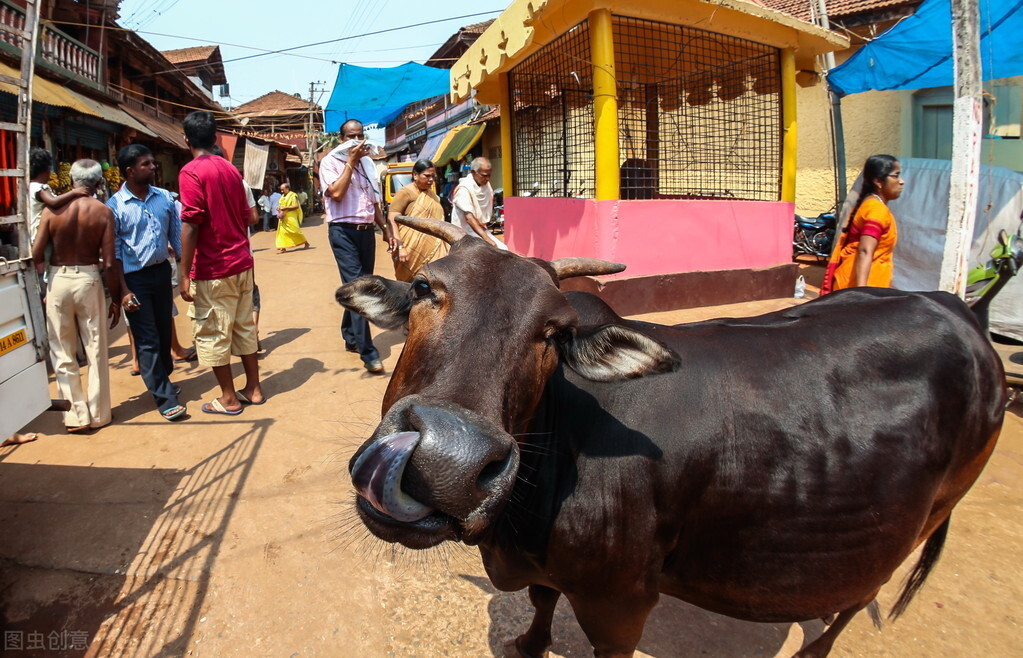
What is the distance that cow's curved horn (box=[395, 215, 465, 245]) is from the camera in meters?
2.17

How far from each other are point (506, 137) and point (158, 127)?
1085 cm

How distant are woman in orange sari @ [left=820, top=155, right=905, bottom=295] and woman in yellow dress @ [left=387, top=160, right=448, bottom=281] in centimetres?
330

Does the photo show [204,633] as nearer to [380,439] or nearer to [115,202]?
[380,439]

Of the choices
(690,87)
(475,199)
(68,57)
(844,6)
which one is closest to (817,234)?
(844,6)

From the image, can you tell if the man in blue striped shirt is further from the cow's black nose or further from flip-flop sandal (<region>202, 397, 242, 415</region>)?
the cow's black nose

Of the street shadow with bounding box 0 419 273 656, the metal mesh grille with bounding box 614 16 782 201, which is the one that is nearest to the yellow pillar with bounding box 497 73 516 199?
the metal mesh grille with bounding box 614 16 782 201

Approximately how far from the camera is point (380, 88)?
19.6 metres

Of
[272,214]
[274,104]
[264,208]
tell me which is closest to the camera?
[264,208]

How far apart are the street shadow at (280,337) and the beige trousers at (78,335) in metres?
→ 1.88

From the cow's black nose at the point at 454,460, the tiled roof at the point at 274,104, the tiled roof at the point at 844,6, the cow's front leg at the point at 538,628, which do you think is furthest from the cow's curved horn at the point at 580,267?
the tiled roof at the point at 274,104

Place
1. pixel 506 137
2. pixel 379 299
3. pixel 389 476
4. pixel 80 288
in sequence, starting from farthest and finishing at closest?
pixel 506 137 → pixel 80 288 → pixel 379 299 → pixel 389 476

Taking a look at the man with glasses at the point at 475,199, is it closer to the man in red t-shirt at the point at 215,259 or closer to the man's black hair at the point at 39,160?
the man in red t-shirt at the point at 215,259

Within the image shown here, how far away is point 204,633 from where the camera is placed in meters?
2.35

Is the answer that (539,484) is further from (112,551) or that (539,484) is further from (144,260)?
(144,260)
